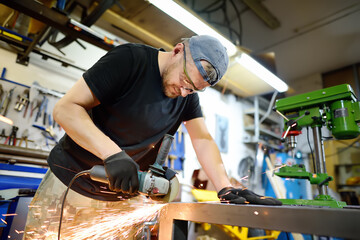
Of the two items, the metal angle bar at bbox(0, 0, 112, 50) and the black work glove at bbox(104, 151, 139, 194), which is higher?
the metal angle bar at bbox(0, 0, 112, 50)

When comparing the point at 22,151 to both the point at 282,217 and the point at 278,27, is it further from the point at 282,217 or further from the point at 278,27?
Answer: the point at 278,27

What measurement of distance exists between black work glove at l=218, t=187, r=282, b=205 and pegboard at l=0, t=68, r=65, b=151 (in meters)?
2.04

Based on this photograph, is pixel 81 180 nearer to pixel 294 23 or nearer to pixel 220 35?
pixel 220 35

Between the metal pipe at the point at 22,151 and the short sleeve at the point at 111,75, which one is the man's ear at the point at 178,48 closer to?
the short sleeve at the point at 111,75

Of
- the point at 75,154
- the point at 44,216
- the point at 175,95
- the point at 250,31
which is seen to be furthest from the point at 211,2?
the point at 44,216

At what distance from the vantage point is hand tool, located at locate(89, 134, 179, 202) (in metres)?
0.92

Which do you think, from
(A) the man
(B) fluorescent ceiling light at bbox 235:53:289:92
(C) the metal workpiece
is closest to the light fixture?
(B) fluorescent ceiling light at bbox 235:53:289:92

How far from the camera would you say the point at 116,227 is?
1.33 m

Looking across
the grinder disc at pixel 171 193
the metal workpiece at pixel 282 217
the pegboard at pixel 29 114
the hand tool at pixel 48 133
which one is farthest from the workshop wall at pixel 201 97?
the metal workpiece at pixel 282 217

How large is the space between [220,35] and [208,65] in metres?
1.86

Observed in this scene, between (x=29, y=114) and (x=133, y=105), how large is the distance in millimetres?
1749

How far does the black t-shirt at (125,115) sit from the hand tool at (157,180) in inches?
12.4

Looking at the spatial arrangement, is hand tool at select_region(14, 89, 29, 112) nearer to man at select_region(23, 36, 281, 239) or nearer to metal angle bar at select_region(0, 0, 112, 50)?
metal angle bar at select_region(0, 0, 112, 50)

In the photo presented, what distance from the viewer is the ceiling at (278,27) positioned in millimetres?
2904
